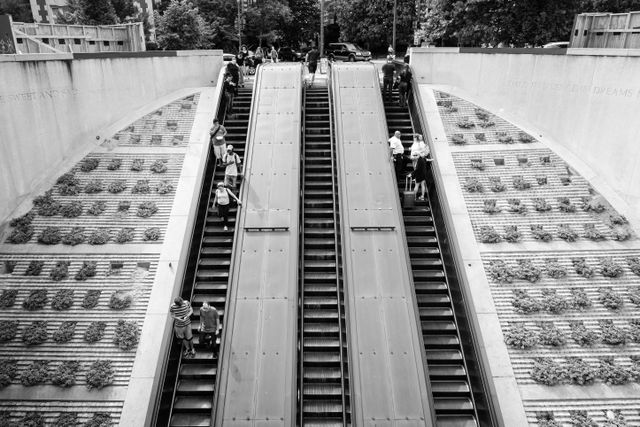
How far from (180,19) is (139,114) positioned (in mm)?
15905

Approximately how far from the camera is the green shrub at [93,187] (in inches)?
559

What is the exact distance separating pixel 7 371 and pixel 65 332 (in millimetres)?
1213

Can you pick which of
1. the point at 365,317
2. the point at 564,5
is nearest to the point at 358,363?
the point at 365,317

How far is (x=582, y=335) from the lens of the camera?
10.8 meters

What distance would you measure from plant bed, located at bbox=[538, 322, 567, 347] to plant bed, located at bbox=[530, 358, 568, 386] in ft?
1.38

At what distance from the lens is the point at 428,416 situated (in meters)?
8.70

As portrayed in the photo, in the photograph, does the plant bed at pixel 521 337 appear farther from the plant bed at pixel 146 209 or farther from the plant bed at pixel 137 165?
the plant bed at pixel 137 165

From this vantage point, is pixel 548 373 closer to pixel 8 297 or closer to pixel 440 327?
pixel 440 327

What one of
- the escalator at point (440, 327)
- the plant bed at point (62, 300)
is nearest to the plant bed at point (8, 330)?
Answer: the plant bed at point (62, 300)

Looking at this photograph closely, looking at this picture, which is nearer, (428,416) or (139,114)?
(428,416)

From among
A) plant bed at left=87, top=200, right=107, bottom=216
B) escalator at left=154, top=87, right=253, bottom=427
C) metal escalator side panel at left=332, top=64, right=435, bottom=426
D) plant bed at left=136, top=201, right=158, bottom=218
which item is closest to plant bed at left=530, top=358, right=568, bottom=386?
metal escalator side panel at left=332, top=64, right=435, bottom=426

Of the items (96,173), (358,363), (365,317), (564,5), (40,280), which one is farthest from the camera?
(564,5)

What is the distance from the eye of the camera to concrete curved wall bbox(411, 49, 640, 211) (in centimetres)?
1355

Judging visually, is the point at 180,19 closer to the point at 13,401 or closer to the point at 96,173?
the point at 96,173
